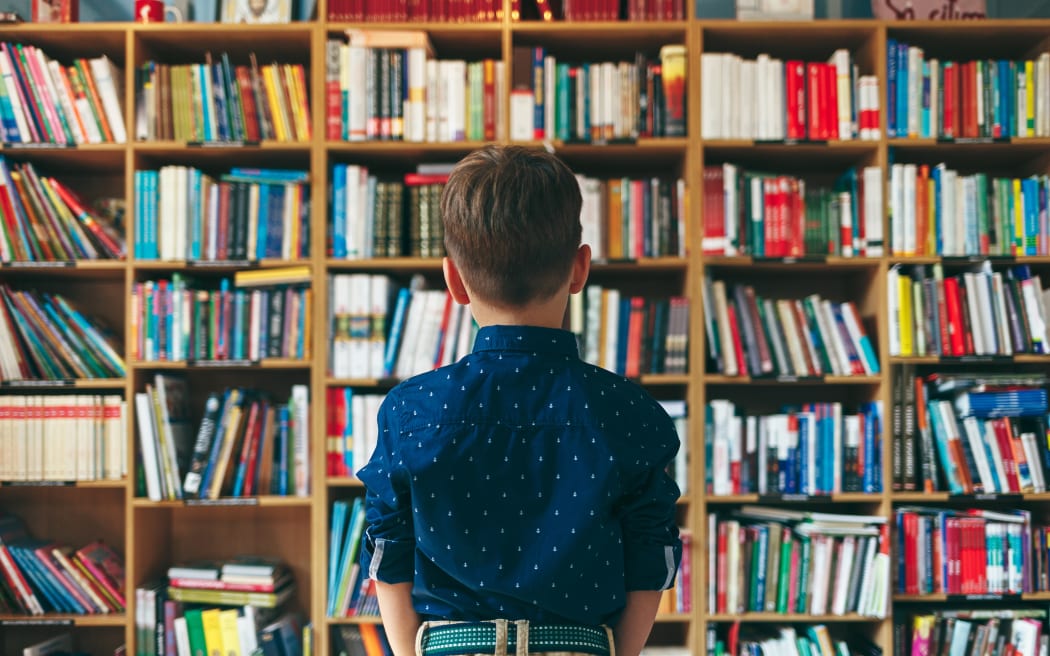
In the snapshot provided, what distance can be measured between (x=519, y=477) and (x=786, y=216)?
2.13m

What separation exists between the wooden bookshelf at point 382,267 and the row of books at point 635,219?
45mm

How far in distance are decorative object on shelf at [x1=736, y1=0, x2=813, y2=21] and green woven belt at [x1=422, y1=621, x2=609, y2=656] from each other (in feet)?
7.84

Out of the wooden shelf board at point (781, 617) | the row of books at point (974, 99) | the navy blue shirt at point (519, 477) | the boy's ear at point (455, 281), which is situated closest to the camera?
the navy blue shirt at point (519, 477)

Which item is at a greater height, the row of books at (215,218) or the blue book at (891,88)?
the blue book at (891,88)

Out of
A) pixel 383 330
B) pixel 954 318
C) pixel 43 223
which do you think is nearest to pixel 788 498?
pixel 954 318

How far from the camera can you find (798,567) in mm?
2875

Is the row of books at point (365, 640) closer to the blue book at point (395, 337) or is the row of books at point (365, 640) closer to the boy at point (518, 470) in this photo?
the blue book at point (395, 337)

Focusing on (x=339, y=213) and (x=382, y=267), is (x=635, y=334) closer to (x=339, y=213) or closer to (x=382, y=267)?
(x=382, y=267)

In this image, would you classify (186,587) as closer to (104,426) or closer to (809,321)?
(104,426)

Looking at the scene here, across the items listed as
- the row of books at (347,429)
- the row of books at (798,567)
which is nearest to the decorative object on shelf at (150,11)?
the row of books at (347,429)

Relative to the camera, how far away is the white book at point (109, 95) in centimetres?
295

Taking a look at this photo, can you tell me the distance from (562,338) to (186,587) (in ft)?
7.49

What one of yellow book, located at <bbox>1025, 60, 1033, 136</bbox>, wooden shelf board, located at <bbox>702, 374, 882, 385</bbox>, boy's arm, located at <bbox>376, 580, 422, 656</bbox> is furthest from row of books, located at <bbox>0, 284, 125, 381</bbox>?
yellow book, located at <bbox>1025, 60, 1033, 136</bbox>

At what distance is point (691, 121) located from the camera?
9.60 feet
